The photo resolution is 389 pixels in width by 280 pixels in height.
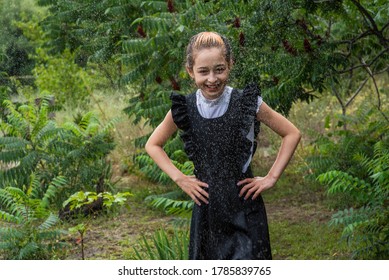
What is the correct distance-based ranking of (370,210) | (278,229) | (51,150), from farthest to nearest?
(51,150), (278,229), (370,210)

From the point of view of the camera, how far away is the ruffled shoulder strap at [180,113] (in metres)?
4.61

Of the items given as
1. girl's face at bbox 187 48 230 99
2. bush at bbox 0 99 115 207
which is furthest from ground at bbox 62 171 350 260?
girl's face at bbox 187 48 230 99

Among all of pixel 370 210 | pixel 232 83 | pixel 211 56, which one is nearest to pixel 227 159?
pixel 211 56

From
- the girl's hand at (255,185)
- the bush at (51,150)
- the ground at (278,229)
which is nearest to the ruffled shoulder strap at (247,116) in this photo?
the girl's hand at (255,185)

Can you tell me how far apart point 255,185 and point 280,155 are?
0.24 metres

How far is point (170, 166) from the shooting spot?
4668 millimetres

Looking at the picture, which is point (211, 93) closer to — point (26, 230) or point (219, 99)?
point (219, 99)

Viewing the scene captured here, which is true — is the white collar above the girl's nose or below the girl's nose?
below

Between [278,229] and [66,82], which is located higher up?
[66,82]

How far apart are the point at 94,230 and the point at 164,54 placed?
2147 millimetres

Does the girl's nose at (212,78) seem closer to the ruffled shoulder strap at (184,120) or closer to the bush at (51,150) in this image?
the ruffled shoulder strap at (184,120)

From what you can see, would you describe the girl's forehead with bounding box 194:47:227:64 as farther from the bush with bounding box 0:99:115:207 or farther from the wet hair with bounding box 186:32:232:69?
the bush with bounding box 0:99:115:207

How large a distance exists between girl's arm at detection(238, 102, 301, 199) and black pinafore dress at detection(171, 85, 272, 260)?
0.06 metres

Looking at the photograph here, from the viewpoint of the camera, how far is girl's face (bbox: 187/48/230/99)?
14.5ft
